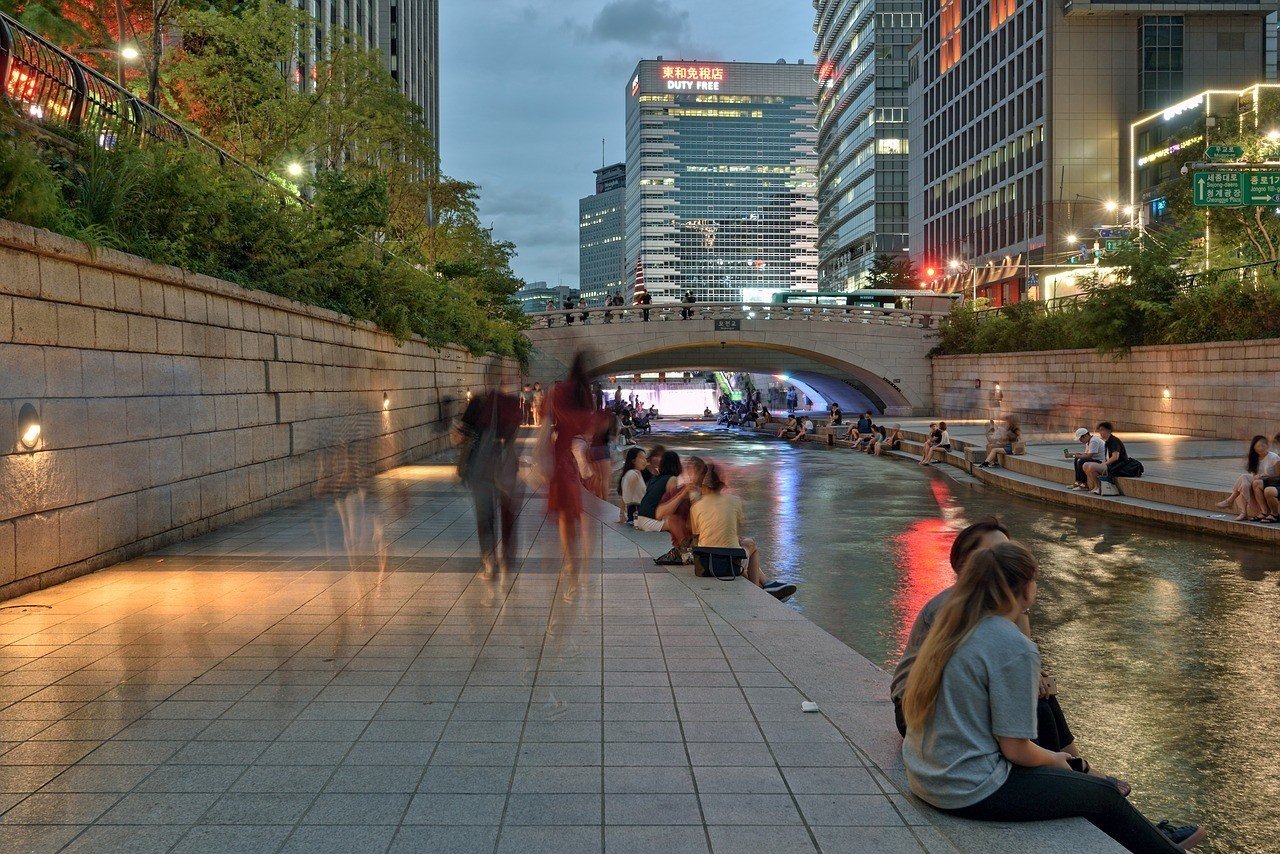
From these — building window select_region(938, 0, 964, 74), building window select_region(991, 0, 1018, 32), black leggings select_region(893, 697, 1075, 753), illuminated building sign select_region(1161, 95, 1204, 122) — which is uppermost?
building window select_region(938, 0, 964, 74)

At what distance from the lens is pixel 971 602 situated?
152 inches

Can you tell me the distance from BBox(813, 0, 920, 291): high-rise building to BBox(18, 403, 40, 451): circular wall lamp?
10116 cm

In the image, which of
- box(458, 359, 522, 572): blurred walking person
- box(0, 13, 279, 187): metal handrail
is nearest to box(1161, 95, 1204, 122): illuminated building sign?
box(0, 13, 279, 187): metal handrail

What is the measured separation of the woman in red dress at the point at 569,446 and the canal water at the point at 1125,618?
2679 mm

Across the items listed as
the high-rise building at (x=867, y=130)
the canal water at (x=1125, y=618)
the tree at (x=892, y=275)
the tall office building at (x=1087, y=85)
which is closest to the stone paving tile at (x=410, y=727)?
the canal water at (x=1125, y=618)

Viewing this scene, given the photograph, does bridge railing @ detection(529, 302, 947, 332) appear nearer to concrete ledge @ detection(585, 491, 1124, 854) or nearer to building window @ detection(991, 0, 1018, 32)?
building window @ detection(991, 0, 1018, 32)

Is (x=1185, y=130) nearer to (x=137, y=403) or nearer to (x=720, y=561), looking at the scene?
(x=720, y=561)

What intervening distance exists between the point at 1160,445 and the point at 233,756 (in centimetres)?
2505

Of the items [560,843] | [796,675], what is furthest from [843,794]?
[796,675]

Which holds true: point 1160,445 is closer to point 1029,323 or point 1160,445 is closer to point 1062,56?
point 1029,323

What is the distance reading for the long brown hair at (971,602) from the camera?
12.7 ft

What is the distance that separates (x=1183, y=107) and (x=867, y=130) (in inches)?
2142

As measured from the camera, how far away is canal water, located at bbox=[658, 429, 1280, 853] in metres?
5.59

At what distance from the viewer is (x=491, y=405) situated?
8.19 m
